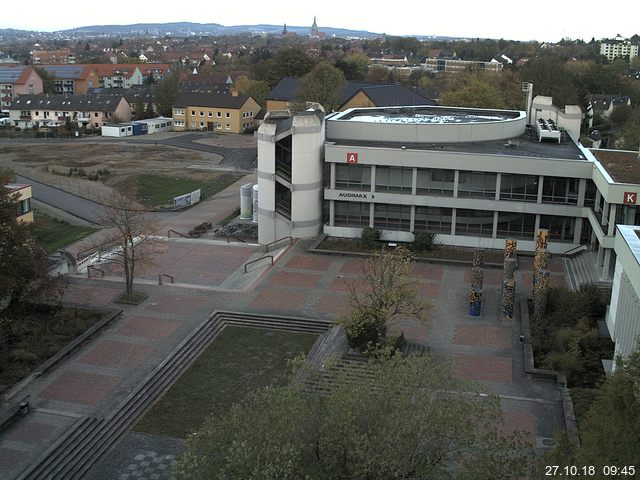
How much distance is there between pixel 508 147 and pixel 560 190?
541 centimetres

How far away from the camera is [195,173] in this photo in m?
69.7

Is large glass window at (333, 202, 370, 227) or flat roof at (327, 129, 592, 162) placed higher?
flat roof at (327, 129, 592, 162)

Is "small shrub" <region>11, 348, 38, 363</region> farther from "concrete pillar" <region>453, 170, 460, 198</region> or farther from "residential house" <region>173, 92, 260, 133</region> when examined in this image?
A: "residential house" <region>173, 92, 260, 133</region>

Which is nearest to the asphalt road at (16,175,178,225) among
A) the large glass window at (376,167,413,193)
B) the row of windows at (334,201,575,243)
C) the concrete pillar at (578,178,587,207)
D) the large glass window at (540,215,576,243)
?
the row of windows at (334,201,575,243)

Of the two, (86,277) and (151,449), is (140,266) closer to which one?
(86,277)

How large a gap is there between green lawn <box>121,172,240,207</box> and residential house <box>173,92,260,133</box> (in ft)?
106

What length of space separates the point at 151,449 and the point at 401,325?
12.9 metres

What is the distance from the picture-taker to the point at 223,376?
26.2m

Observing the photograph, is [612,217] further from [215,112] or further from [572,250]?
[215,112]

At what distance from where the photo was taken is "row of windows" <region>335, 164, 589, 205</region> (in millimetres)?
40125

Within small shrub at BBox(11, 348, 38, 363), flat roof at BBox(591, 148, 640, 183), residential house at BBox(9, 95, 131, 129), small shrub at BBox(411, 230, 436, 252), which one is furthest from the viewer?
residential house at BBox(9, 95, 131, 129)

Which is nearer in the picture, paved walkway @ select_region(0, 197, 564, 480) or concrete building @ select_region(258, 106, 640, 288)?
paved walkway @ select_region(0, 197, 564, 480)

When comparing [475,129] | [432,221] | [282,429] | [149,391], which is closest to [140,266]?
[149,391]

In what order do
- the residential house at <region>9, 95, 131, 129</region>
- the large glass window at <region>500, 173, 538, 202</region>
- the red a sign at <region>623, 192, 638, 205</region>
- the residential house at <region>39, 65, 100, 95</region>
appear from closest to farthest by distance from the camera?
the red a sign at <region>623, 192, 638, 205</region>
the large glass window at <region>500, 173, 538, 202</region>
the residential house at <region>9, 95, 131, 129</region>
the residential house at <region>39, 65, 100, 95</region>
